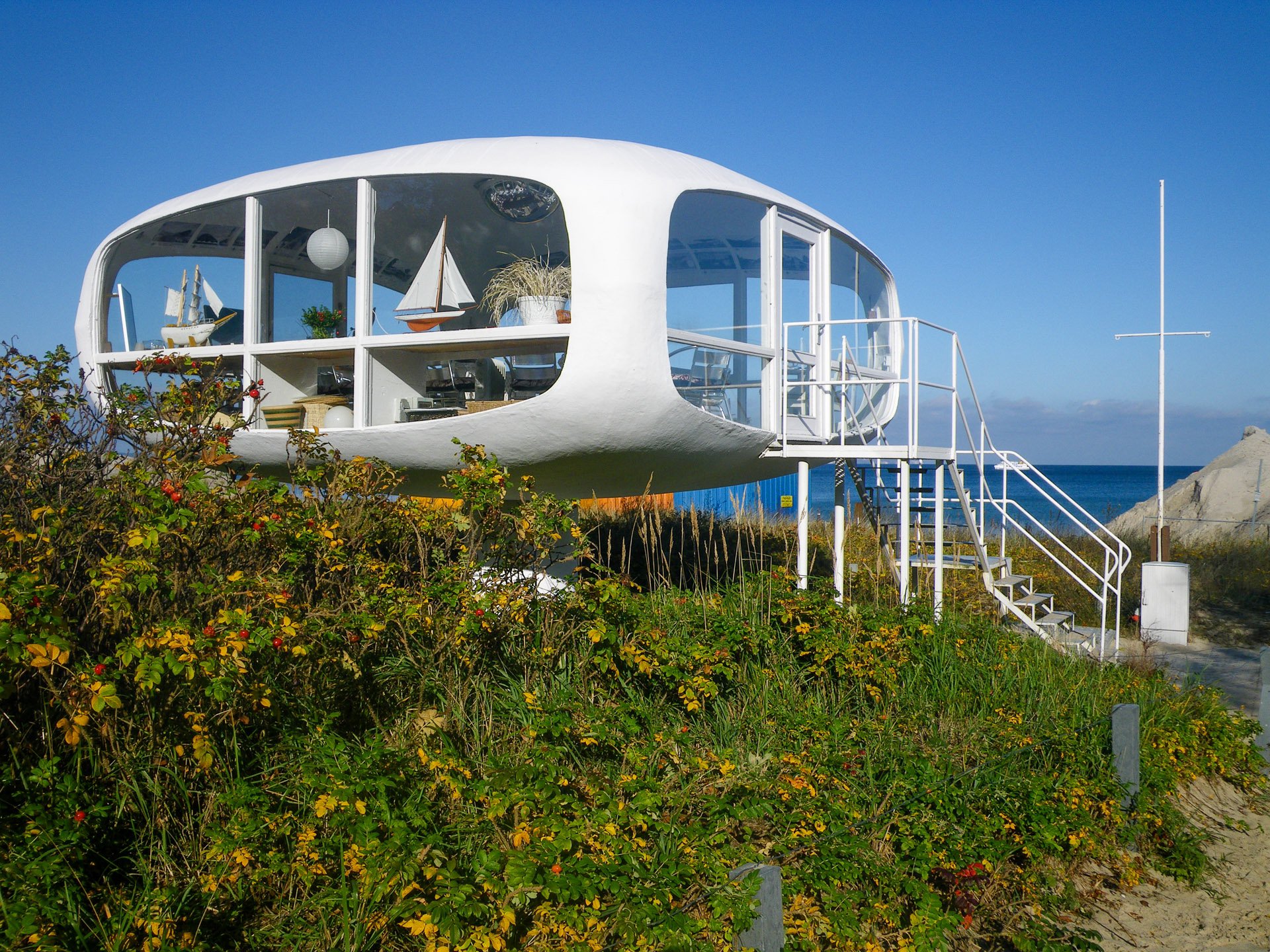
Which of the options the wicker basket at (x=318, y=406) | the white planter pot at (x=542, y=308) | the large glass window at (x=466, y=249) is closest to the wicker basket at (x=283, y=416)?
the wicker basket at (x=318, y=406)

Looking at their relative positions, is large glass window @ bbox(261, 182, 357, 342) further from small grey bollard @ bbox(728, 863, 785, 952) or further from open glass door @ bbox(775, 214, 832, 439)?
small grey bollard @ bbox(728, 863, 785, 952)

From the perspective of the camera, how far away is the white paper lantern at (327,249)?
369 inches

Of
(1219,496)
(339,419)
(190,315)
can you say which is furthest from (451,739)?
(1219,496)

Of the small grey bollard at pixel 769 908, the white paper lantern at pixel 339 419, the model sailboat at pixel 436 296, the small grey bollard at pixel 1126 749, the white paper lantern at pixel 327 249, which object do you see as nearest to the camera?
the small grey bollard at pixel 769 908

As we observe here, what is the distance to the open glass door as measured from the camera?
9000mm

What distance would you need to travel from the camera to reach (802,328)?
30.2 ft

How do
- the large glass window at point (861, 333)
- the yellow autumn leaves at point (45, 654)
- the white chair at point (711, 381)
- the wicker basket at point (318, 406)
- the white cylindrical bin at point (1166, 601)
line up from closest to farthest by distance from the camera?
the yellow autumn leaves at point (45, 654), the white chair at point (711, 381), the wicker basket at point (318, 406), the large glass window at point (861, 333), the white cylindrical bin at point (1166, 601)

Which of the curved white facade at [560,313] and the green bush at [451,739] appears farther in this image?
the curved white facade at [560,313]

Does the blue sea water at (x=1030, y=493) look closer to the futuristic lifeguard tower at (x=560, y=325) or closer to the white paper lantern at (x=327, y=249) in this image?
the futuristic lifeguard tower at (x=560, y=325)

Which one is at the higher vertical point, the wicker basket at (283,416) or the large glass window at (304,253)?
the large glass window at (304,253)

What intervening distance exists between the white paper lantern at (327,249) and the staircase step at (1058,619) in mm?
7582

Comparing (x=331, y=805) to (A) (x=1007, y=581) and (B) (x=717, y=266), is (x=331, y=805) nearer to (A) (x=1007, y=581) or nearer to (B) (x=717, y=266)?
(B) (x=717, y=266)

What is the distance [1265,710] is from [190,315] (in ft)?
32.5

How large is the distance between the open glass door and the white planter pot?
7.14ft
